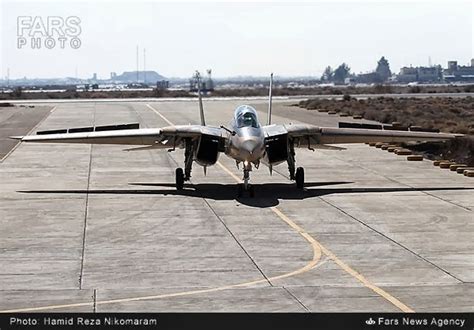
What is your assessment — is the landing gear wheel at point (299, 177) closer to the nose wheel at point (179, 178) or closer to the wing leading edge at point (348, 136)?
the wing leading edge at point (348, 136)

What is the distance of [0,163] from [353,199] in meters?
17.8

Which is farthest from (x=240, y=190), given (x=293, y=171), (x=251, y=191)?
(x=293, y=171)

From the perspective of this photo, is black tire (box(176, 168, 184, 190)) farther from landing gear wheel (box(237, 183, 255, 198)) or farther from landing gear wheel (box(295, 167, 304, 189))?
landing gear wheel (box(295, 167, 304, 189))

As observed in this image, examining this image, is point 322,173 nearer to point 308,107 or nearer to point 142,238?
point 142,238

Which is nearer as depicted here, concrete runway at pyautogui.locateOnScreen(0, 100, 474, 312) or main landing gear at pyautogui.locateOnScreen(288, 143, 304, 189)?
concrete runway at pyautogui.locateOnScreen(0, 100, 474, 312)

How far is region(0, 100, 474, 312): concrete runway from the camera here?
16.1 meters

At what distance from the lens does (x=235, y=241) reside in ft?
71.0

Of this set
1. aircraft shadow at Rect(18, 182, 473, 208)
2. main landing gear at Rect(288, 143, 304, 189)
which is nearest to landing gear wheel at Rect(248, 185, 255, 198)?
aircraft shadow at Rect(18, 182, 473, 208)

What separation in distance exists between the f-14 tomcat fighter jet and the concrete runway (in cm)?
115

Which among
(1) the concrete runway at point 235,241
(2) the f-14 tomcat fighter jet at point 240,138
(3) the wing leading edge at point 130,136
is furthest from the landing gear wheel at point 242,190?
(3) the wing leading edge at point 130,136
